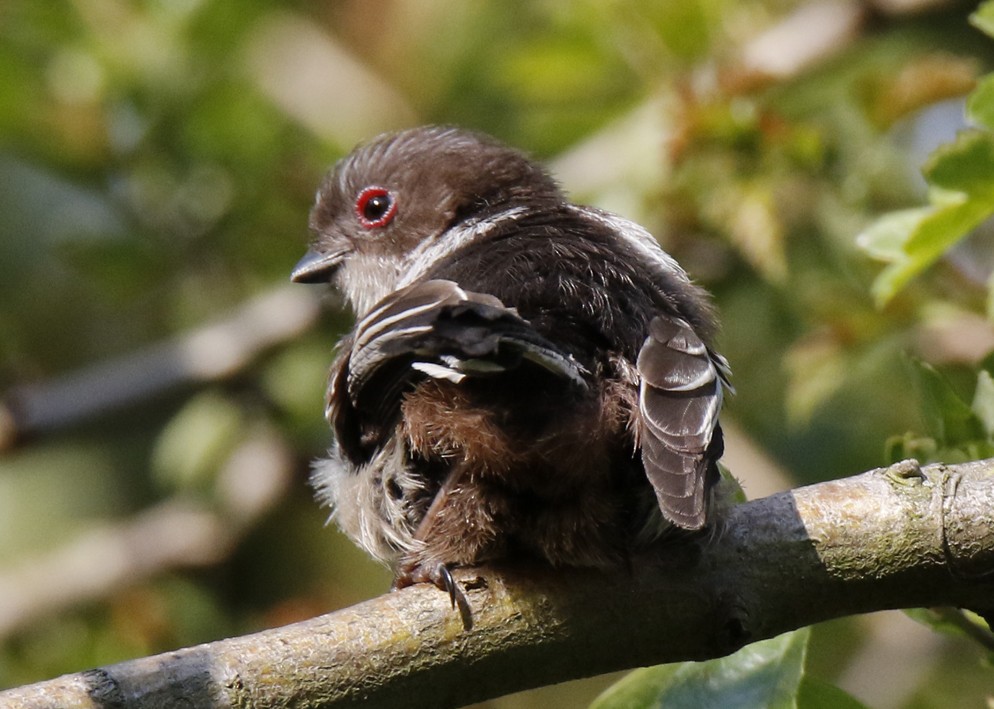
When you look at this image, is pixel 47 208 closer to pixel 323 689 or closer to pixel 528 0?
pixel 528 0

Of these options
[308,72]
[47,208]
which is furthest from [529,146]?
[47,208]

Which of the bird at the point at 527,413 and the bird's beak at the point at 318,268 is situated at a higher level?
the bird's beak at the point at 318,268

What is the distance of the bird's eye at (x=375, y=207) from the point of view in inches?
186

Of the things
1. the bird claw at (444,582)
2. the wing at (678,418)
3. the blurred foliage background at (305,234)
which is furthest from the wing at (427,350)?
the blurred foliage background at (305,234)

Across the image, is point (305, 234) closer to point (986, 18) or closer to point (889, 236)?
point (889, 236)

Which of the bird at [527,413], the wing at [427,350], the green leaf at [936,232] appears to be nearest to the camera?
the wing at [427,350]

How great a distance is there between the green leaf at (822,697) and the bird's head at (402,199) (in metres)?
2.06

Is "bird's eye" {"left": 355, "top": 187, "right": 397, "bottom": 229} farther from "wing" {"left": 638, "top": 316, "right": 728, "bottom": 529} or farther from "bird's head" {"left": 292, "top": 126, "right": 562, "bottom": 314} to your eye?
"wing" {"left": 638, "top": 316, "right": 728, "bottom": 529}

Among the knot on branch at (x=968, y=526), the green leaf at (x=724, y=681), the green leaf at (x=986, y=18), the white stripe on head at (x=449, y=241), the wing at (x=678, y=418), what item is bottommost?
the green leaf at (x=724, y=681)

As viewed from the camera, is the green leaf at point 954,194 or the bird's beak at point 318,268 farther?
the bird's beak at point 318,268

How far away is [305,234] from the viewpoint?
6.42 metres

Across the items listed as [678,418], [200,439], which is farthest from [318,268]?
[678,418]

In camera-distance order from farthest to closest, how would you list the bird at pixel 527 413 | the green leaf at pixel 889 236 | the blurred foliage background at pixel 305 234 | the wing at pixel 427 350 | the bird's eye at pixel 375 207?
1. the blurred foliage background at pixel 305 234
2. the bird's eye at pixel 375 207
3. the green leaf at pixel 889 236
4. the bird at pixel 527 413
5. the wing at pixel 427 350

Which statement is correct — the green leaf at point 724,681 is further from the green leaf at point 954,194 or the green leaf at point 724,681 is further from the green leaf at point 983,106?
the green leaf at point 983,106
